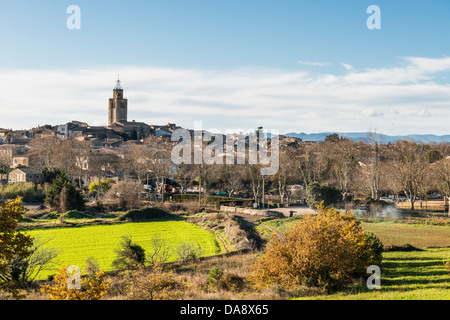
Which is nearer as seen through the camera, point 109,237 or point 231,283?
point 231,283

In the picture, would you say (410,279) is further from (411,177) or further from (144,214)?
(411,177)

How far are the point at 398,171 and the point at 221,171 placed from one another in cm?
2216

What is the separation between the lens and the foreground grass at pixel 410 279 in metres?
12.1

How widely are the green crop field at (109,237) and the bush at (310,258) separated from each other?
10207mm

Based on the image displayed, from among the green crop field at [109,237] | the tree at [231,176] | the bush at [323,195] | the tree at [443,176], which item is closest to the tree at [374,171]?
the bush at [323,195]

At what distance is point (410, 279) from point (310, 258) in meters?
4.73

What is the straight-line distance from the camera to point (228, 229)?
31844mm

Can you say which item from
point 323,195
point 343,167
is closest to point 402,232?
point 323,195

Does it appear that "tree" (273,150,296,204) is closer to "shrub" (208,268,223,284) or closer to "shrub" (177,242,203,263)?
"shrub" (177,242,203,263)

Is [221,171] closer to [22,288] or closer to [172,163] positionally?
[172,163]

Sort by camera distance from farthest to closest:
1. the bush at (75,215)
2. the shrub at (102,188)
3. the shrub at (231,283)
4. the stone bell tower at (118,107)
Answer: the stone bell tower at (118,107)
the shrub at (102,188)
the bush at (75,215)
the shrub at (231,283)

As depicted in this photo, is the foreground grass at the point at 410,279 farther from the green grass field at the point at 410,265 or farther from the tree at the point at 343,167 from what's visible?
the tree at the point at 343,167

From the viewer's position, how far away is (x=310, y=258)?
13.5 m
